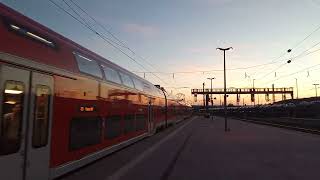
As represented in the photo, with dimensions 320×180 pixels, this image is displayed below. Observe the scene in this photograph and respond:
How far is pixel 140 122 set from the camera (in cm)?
2269

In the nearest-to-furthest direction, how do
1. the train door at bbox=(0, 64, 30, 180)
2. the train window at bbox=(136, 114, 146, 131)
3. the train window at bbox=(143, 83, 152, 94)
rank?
the train door at bbox=(0, 64, 30, 180)
the train window at bbox=(136, 114, 146, 131)
the train window at bbox=(143, 83, 152, 94)

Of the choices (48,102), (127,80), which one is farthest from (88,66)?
(127,80)

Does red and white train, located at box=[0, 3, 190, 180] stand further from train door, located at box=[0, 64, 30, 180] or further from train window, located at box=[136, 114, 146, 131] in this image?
train window, located at box=[136, 114, 146, 131]

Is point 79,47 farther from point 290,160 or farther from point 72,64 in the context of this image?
point 290,160

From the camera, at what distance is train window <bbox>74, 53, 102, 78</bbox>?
1190 cm

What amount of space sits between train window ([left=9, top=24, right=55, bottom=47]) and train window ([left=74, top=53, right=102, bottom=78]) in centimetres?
179

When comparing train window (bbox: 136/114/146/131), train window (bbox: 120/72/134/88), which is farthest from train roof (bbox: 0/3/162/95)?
train window (bbox: 136/114/146/131)

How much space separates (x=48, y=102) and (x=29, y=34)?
1465 millimetres

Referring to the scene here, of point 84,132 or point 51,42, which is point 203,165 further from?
point 51,42

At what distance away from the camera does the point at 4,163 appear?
24.0 feet

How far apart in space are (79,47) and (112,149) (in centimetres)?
469

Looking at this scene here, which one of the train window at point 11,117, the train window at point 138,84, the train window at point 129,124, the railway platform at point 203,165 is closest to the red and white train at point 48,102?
the train window at point 11,117

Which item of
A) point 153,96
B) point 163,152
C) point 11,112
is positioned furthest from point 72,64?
point 153,96

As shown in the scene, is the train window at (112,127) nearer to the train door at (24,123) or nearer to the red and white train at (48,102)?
the red and white train at (48,102)
